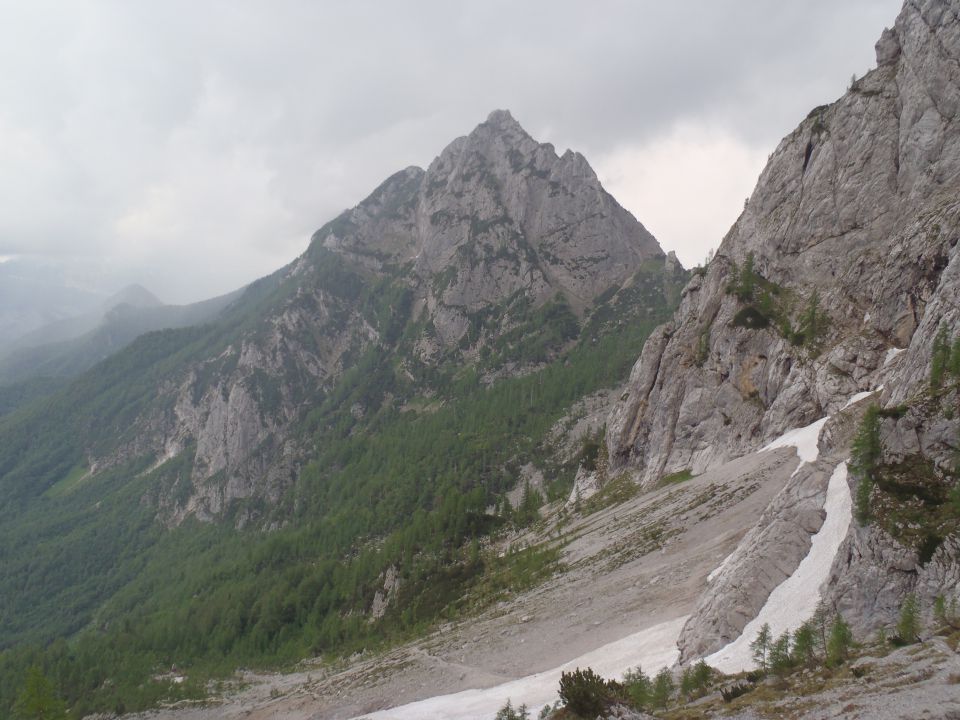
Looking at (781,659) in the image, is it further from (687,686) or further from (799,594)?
(799,594)

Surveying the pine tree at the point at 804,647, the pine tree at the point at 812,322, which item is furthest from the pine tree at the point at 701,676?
the pine tree at the point at 812,322

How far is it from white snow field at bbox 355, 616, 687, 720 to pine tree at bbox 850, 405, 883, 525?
516 inches

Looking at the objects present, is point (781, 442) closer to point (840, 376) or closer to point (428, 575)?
point (840, 376)

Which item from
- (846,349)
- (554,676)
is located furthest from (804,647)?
(846,349)

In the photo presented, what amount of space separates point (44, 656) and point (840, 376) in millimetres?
134537

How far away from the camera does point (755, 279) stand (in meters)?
77.2

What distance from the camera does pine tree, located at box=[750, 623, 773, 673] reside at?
26.1 metres

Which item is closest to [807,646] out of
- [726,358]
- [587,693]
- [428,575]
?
[587,693]

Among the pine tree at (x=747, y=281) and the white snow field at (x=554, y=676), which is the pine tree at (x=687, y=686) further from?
the pine tree at (x=747, y=281)

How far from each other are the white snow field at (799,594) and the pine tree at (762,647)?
1.94ft

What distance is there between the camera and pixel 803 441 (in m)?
53.6

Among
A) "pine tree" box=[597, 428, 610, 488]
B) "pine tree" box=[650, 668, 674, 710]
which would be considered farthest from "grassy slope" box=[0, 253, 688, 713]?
"pine tree" box=[650, 668, 674, 710]

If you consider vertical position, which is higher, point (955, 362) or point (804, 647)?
point (955, 362)

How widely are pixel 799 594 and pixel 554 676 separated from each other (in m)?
16.1
